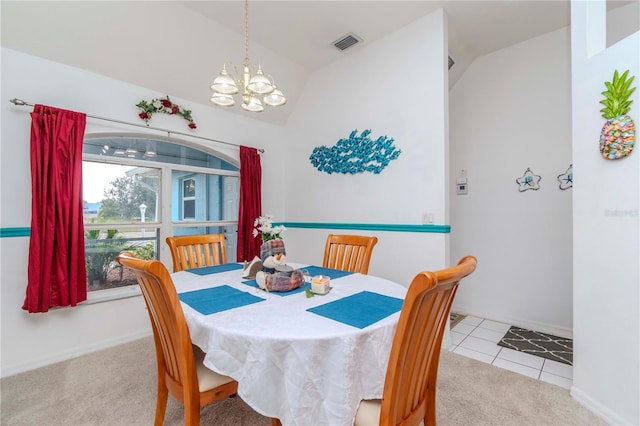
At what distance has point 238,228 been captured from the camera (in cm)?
351

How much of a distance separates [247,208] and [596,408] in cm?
337

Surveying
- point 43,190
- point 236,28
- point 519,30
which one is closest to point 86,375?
point 43,190

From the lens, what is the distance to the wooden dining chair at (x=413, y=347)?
0.81m

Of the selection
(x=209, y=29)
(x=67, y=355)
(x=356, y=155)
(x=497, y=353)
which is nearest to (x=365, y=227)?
(x=356, y=155)

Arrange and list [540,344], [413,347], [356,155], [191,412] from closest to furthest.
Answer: [413,347]
[191,412]
[540,344]
[356,155]

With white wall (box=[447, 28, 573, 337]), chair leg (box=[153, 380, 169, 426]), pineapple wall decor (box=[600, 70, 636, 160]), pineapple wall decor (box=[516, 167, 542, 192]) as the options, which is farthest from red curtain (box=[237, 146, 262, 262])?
pineapple wall decor (box=[600, 70, 636, 160])

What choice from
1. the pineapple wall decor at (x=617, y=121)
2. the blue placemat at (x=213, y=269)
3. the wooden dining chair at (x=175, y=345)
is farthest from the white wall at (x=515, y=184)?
the wooden dining chair at (x=175, y=345)

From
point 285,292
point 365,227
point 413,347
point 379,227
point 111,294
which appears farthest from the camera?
point 365,227

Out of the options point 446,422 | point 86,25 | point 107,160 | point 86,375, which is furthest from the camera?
point 107,160

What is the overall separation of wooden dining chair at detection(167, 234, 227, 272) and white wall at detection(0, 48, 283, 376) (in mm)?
1060

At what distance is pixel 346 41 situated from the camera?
3059mm

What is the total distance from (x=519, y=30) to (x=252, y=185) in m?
3.29

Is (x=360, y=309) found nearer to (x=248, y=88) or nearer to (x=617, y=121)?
(x=248, y=88)

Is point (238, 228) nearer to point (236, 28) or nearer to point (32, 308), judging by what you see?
point (32, 308)
